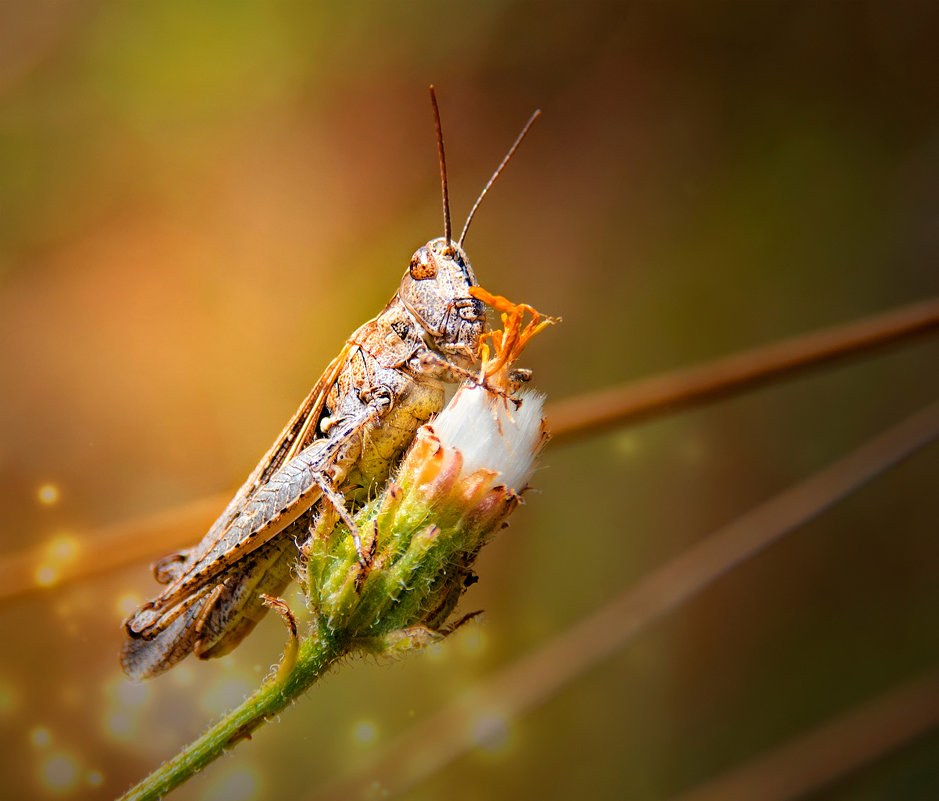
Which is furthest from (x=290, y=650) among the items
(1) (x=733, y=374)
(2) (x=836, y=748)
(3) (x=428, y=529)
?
(2) (x=836, y=748)

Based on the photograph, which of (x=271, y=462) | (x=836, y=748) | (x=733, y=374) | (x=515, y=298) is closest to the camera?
(x=271, y=462)

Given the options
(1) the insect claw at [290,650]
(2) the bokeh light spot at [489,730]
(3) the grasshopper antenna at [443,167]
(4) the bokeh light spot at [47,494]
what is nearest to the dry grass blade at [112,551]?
(4) the bokeh light spot at [47,494]

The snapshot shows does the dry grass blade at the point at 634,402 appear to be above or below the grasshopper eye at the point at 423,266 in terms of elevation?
below

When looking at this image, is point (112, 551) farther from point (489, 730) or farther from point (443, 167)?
point (489, 730)

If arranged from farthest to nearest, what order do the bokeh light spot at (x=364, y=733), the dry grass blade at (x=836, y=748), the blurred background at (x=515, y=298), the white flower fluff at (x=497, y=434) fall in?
the bokeh light spot at (x=364, y=733) → the blurred background at (x=515, y=298) → the dry grass blade at (x=836, y=748) → the white flower fluff at (x=497, y=434)

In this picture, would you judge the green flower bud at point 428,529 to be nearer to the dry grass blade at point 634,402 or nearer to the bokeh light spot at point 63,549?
the dry grass blade at point 634,402

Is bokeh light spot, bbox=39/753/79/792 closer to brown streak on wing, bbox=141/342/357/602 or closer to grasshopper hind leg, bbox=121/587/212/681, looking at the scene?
grasshopper hind leg, bbox=121/587/212/681

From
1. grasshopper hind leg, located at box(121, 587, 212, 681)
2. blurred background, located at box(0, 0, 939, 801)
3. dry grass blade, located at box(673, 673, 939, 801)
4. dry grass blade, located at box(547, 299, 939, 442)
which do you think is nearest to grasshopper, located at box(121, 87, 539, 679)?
grasshopper hind leg, located at box(121, 587, 212, 681)
